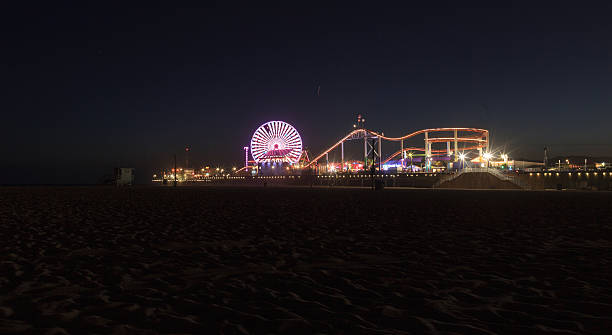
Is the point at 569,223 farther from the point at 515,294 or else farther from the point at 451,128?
the point at 451,128

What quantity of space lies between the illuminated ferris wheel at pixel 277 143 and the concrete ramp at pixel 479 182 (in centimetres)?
4975

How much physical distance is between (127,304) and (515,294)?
4.22 metres

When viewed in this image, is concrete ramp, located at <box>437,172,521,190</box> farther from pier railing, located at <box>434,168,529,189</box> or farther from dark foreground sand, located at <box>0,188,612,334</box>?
dark foreground sand, located at <box>0,188,612,334</box>

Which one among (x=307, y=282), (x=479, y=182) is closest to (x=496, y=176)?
(x=479, y=182)

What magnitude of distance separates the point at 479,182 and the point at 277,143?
58013 millimetres

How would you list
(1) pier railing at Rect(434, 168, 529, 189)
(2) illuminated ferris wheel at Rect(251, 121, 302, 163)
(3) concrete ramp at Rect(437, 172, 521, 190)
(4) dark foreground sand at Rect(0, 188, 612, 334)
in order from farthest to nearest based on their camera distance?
(2) illuminated ferris wheel at Rect(251, 121, 302, 163) → (3) concrete ramp at Rect(437, 172, 521, 190) → (1) pier railing at Rect(434, 168, 529, 189) → (4) dark foreground sand at Rect(0, 188, 612, 334)

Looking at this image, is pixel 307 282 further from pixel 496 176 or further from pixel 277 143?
pixel 277 143

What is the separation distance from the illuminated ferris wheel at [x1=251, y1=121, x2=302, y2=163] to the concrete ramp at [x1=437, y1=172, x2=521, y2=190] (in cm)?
4975

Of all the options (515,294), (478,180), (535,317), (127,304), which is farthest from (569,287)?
(478,180)

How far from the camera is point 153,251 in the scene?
7.77 meters

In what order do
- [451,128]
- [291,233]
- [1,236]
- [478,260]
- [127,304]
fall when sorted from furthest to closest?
[451,128]
[291,233]
[1,236]
[478,260]
[127,304]

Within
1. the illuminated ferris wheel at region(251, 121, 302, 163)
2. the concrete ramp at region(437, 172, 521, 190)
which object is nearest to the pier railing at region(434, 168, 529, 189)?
the concrete ramp at region(437, 172, 521, 190)

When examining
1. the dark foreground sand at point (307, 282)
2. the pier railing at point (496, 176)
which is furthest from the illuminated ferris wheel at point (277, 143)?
the dark foreground sand at point (307, 282)

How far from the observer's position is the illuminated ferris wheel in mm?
105000
